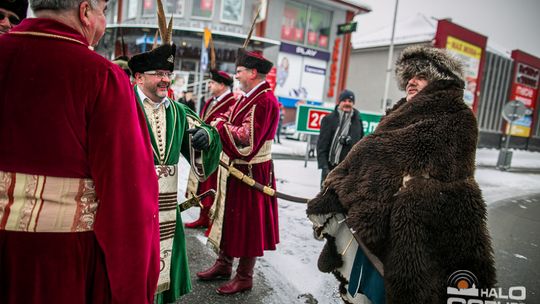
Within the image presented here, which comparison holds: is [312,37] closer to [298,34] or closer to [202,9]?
[298,34]

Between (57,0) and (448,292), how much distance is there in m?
2.06

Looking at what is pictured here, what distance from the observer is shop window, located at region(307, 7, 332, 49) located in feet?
69.5

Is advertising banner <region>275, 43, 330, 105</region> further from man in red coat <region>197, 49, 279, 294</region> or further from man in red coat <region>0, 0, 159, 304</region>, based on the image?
man in red coat <region>0, 0, 159, 304</region>

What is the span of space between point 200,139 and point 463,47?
23.4m

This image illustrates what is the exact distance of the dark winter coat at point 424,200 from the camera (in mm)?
1625

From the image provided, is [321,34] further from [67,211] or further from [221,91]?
[67,211]

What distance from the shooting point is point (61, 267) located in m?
1.21

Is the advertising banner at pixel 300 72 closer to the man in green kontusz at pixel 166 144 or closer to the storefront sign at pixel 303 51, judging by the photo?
the storefront sign at pixel 303 51

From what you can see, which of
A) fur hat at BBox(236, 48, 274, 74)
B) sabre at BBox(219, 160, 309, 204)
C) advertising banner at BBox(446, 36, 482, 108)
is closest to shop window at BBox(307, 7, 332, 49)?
advertising banner at BBox(446, 36, 482, 108)

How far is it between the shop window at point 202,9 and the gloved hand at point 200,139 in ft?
59.0

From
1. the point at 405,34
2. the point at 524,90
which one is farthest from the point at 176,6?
the point at 524,90

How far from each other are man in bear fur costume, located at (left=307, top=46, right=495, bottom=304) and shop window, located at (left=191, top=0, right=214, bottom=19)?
60.8ft

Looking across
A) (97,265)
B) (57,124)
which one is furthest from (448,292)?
(57,124)

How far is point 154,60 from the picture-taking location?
6.95 feet
